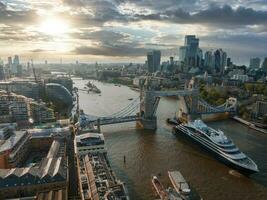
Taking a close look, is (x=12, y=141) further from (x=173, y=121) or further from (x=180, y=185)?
(x=173, y=121)

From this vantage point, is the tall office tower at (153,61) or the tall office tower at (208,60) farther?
the tall office tower at (153,61)

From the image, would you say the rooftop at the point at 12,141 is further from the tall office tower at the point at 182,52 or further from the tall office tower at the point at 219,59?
the tall office tower at the point at 182,52

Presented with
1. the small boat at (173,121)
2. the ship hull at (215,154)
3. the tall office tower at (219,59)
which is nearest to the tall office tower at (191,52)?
the tall office tower at (219,59)

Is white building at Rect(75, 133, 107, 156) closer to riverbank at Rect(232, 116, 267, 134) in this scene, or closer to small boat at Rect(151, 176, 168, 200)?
small boat at Rect(151, 176, 168, 200)

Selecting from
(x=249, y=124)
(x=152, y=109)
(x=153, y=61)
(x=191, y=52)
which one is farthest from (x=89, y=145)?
(x=153, y=61)

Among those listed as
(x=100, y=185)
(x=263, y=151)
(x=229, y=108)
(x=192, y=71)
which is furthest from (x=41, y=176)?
(x=192, y=71)

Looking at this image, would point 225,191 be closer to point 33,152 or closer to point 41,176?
point 41,176
